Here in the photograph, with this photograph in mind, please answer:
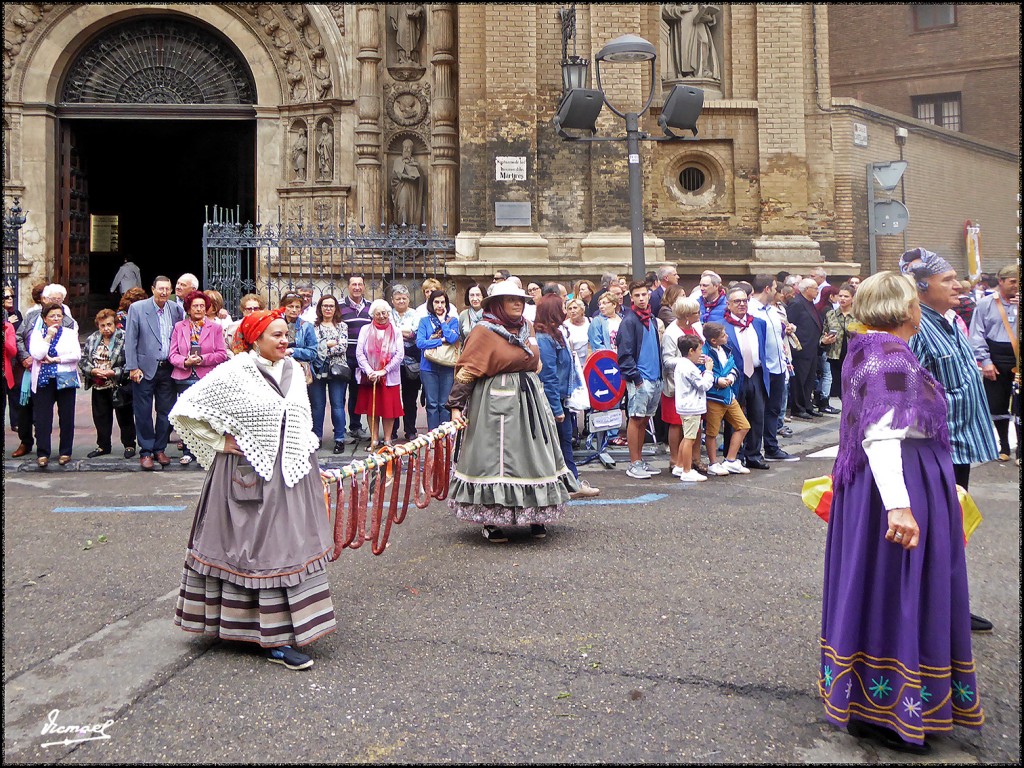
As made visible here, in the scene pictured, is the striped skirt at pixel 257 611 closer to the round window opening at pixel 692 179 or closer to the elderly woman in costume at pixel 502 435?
the elderly woman in costume at pixel 502 435

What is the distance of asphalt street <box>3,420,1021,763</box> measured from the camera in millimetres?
3842

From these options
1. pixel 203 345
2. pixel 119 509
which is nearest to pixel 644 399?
pixel 203 345

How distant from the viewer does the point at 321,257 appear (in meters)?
16.2

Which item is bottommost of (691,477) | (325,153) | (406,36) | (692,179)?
(691,477)

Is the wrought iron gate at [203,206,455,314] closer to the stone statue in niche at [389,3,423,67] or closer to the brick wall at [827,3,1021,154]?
the stone statue in niche at [389,3,423,67]

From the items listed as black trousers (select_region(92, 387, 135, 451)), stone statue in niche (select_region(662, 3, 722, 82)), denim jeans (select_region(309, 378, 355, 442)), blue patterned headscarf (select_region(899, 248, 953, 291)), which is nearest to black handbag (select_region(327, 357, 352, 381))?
denim jeans (select_region(309, 378, 355, 442))

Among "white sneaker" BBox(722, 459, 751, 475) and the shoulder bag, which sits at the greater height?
the shoulder bag

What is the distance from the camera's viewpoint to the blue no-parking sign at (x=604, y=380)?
31.6 feet

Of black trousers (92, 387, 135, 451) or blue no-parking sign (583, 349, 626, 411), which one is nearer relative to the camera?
blue no-parking sign (583, 349, 626, 411)

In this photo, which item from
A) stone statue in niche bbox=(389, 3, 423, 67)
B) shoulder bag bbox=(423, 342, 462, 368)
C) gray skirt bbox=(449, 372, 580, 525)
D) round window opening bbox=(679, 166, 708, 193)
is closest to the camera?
gray skirt bbox=(449, 372, 580, 525)

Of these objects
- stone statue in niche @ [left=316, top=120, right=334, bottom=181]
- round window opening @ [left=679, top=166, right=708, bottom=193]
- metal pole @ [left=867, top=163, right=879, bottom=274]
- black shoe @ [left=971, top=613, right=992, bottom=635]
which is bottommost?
black shoe @ [left=971, top=613, right=992, bottom=635]

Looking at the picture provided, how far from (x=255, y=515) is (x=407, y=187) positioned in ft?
49.0

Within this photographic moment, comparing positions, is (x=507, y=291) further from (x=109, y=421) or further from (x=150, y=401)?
(x=109, y=421)

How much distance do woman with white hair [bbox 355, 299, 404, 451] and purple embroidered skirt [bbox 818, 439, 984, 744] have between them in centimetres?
740
